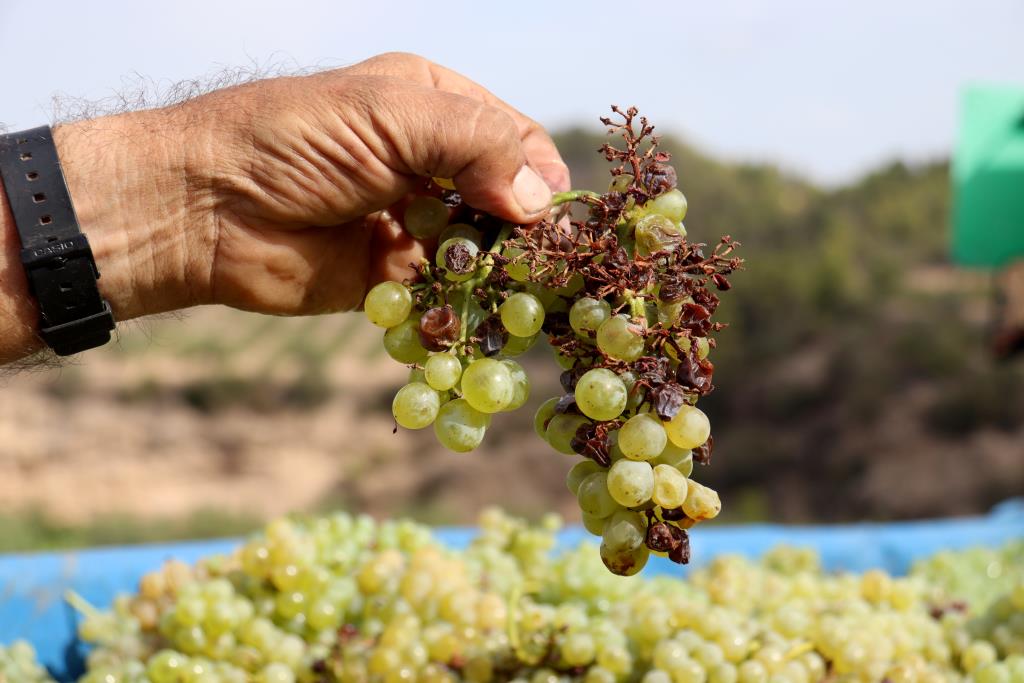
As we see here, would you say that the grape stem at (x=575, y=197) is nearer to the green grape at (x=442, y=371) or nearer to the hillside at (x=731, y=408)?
the green grape at (x=442, y=371)

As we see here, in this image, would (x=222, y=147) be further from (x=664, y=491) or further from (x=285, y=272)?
(x=664, y=491)

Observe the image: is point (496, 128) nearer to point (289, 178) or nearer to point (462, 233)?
point (462, 233)

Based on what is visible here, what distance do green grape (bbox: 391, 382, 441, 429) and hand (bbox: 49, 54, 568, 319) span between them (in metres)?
0.24

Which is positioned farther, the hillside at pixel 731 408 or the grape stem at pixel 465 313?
the hillside at pixel 731 408

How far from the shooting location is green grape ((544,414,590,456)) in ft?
3.48

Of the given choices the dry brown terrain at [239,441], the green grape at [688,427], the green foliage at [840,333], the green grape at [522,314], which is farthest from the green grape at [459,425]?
the green foliage at [840,333]

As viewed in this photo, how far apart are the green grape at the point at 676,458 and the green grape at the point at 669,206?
26 centimetres

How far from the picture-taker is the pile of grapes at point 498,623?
1.42m

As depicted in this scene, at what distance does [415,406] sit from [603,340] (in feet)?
0.74

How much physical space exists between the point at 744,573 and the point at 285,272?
3.66 feet

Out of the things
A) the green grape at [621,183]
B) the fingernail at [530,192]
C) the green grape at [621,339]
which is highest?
the green grape at [621,183]

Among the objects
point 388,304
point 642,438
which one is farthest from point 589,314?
point 388,304

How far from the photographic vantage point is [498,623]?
5.05 feet

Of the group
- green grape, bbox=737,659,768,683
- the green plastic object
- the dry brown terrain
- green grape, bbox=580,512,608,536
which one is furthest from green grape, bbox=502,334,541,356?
the dry brown terrain
